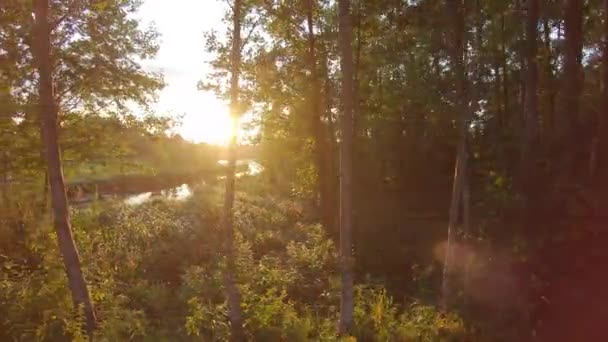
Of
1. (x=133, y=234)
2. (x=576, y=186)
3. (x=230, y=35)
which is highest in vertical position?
(x=230, y=35)

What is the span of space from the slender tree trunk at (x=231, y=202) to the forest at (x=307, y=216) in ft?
0.13

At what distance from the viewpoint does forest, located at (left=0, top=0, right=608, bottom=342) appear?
334 inches

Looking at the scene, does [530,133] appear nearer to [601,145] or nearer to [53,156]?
[601,145]

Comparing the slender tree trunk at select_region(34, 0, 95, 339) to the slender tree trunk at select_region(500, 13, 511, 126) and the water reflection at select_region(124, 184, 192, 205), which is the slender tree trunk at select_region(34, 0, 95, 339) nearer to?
the water reflection at select_region(124, 184, 192, 205)

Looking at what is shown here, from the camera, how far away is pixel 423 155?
926 inches

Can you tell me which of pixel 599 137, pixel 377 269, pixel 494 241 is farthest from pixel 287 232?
pixel 599 137

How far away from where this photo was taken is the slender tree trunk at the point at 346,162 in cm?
843

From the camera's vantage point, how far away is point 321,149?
18.4 m

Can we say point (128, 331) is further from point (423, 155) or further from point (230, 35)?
point (423, 155)

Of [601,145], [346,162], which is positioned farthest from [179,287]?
[601,145]

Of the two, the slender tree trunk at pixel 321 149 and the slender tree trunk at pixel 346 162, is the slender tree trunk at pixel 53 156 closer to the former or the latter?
the slender tree trunk at pixel 346 162

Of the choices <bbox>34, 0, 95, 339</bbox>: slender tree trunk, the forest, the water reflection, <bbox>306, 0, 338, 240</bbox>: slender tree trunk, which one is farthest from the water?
<bbox>34, 0, 95, 339</bbox>: slender tree trunk

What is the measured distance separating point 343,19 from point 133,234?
1056 centimetres

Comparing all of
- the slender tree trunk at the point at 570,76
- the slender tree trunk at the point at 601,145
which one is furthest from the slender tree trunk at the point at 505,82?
the slender tree trunk at the point at 570,76
